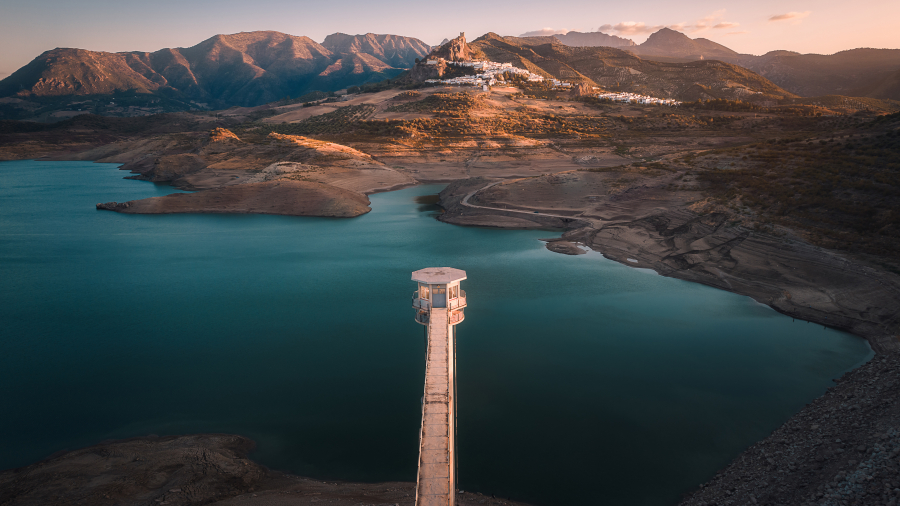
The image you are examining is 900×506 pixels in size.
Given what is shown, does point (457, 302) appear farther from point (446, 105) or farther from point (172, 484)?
point (446, 105)

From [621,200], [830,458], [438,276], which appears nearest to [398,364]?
[438,276]

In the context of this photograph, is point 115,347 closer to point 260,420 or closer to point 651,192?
point 260,420

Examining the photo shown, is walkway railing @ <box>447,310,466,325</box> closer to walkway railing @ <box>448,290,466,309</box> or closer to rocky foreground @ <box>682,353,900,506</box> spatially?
walkway railing @ <box>448,290,466,309</box>

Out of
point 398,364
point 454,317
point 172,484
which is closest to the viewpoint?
point 172,484

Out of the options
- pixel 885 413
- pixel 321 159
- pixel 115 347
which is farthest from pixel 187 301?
pixel 321 159

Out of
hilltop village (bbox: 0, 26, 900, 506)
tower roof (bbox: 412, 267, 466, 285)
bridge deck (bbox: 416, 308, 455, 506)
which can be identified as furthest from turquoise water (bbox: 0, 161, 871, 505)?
tower roof (bbox: 412, 267, 466, 285)

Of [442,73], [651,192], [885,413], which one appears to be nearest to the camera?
[885,413]
